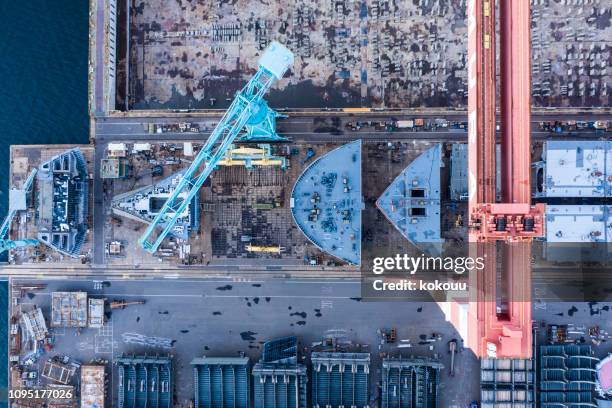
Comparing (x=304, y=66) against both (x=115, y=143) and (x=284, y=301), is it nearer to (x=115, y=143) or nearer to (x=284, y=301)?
(x=115, y=143)

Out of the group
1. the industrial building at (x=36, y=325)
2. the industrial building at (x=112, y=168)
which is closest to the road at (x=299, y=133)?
the industrial building at (x=112, y=168)

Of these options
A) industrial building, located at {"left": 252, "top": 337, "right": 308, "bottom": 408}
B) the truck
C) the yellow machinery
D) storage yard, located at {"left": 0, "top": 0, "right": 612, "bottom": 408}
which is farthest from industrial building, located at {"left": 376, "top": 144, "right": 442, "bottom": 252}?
industrial building, located at {"left": 252, "top": 337, "right": 308, "bottom": 408}

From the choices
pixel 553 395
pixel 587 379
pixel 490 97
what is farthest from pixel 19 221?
pixel 587 379

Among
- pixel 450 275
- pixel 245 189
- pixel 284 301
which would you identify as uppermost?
pixel 245 189

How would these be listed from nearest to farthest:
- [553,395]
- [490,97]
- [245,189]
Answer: [490,97] → [553,395] → [245,189]

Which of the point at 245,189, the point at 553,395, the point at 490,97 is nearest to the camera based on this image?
the point at 490,97

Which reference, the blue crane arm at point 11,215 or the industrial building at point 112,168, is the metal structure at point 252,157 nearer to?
the industrial building at point 112,168
